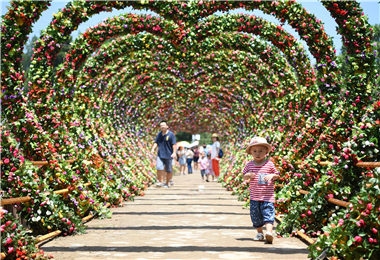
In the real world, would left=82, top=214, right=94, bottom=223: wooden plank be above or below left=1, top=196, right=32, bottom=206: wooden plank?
below

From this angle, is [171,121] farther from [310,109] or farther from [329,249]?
[329,249]

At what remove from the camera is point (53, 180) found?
7.12 m

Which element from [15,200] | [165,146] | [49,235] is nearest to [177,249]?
[49,235]

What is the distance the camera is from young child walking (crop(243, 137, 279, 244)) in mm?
6445

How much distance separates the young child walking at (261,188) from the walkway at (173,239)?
0.82ft

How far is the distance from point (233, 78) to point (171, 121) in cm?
1176

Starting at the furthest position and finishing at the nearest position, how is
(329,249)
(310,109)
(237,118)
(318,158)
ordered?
(237,118), (310,109), (318,158), (329,249)

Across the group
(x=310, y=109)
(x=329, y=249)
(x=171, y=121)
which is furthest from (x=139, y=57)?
(x=171, y=121)

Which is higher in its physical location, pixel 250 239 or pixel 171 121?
pixel 171 121

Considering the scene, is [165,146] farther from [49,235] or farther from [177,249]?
[177,249]

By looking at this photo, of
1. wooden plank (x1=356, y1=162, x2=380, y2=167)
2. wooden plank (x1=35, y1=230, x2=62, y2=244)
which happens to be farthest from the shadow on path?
wooden plank (x1=356, y1=162, x2=380, y2=167)

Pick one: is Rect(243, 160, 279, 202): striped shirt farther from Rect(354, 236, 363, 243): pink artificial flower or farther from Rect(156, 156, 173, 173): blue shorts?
Rect(156, 156, 173, 173): blue shorts

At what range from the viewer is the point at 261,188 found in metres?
6.53

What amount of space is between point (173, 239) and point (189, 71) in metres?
7.71
